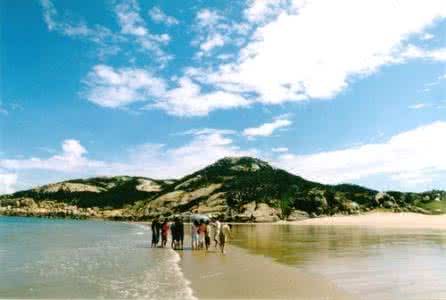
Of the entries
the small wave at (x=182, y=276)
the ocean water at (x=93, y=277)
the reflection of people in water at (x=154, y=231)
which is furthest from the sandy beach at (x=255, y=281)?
the reflection of people in water at (x=154, y=231)

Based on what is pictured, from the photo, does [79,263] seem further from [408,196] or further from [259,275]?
[408,196]

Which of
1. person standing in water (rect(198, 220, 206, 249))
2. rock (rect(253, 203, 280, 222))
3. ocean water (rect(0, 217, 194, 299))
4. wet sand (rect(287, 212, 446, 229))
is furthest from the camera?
rock (rect(253, 203, 280, 222))

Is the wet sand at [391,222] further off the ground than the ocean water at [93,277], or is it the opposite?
the wet sand at [391,222]

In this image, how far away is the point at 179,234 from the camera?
120 feet

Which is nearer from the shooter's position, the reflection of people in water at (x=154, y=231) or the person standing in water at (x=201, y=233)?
the person standing in water at (x=201, y=233)

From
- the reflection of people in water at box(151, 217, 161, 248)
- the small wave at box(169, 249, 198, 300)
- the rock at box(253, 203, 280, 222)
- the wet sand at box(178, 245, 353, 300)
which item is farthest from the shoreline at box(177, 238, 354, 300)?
the rock at box(253, 203, 280, 222)

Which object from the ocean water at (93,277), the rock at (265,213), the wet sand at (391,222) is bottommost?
the ocean water at (93,277)

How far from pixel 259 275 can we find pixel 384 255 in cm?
1163

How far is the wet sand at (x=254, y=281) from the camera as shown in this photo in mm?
15391

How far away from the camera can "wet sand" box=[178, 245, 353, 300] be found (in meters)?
15.4

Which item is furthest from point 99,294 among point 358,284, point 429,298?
point 429,298

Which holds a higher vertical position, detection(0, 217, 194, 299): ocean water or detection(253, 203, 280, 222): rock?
detection(253, 203, 280, 222): rock

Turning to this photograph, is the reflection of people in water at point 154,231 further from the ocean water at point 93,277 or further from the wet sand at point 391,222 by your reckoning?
the wet sand at point 391,222

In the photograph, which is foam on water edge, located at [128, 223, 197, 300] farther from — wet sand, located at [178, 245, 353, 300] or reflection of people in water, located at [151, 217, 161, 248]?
reflection of people in water, located at [151, 217, 161, 248]
